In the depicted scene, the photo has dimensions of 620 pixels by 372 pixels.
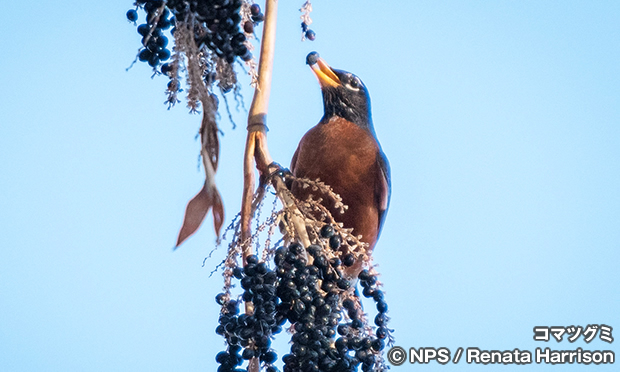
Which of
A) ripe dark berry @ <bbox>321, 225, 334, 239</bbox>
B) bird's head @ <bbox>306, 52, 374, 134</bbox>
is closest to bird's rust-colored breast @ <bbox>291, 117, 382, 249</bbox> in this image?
bird's head @ <bbox>306, 52, 374, 134</bbox>

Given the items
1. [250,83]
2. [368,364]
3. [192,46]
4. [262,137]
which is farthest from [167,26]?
[368,364]

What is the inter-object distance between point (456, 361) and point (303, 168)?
100cm

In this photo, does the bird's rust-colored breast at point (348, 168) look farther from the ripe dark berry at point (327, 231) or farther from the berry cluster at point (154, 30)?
the berry cluster at point (154, 30)

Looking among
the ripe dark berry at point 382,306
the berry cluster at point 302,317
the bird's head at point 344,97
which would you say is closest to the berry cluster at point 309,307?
the berry cluster at point 302,317

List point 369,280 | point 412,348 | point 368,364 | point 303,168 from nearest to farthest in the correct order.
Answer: point 368,364, point 369,280, point 303,168, point 412,348

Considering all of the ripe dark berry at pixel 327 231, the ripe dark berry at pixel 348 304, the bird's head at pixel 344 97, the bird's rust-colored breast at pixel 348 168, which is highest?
the bird's head at pixel 344 97

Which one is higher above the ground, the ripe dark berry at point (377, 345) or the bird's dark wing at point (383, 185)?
the bird's dark wing at point (383, 185)

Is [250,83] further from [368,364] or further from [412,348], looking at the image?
[412,348]

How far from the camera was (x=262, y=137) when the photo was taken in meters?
1.74

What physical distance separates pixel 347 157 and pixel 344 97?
13.8 inches

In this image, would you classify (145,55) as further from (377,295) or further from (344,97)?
(344,97)

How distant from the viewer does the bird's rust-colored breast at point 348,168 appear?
8.13ft

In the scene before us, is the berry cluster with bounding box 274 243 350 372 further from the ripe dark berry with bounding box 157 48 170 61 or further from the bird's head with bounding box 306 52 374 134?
the bird's head with bounding box 306 52 374 134

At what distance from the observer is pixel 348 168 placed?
2.50m
